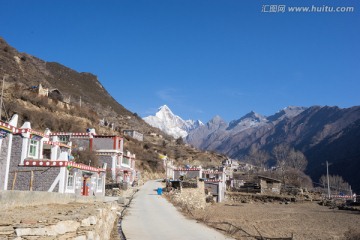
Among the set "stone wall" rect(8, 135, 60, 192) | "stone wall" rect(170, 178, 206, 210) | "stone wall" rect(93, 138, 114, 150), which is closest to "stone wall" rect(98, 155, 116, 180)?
"stone wall" rect(93, 138, 114, 150)

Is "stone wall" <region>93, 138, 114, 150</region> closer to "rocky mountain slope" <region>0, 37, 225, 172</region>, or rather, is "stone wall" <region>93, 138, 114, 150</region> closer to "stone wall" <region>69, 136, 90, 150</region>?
"stone wall" <region>69, 136, 90, 150</region>

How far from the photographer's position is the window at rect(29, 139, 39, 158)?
28084mm

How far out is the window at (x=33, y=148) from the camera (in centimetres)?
2808

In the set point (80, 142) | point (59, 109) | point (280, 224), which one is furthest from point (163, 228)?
point (59, 109)

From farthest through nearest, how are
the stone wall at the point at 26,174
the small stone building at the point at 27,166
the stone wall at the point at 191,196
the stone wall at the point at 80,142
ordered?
the stone wall at the point at 80,142 < the stone wall at the point at 191,196 < the stone wall at the point at 26,174 < the small stone building at the point at 27,166

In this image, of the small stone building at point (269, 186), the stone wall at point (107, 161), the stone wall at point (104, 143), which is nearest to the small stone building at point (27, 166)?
the stone wall at point (107, 161)

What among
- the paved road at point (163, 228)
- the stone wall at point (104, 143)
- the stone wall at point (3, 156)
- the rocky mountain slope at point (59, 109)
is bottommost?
the paved road at point (163, 228)

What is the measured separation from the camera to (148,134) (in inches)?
4953

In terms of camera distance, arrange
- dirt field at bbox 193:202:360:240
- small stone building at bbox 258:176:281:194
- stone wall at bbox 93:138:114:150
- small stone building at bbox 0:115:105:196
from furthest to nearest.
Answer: small stone building at bbox 258:176:281:194, stone wall at bbox 93:138:114:150, small stone building at bbox 0:115:105:196, dirt field at bbox 193:202:360:240

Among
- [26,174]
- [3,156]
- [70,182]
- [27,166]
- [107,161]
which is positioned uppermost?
[107,161]

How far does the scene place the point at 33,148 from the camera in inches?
1126

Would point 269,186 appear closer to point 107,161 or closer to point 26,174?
point 107,161

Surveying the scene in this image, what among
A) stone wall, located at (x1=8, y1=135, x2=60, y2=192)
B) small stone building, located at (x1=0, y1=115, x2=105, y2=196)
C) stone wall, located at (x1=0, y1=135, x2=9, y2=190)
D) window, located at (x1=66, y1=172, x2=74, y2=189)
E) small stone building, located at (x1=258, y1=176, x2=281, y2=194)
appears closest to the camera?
stone wall, located at (x1=0, y1=135, x2=9, y2=190)

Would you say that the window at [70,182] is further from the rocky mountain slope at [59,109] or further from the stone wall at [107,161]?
the stone wall at [107,161]
